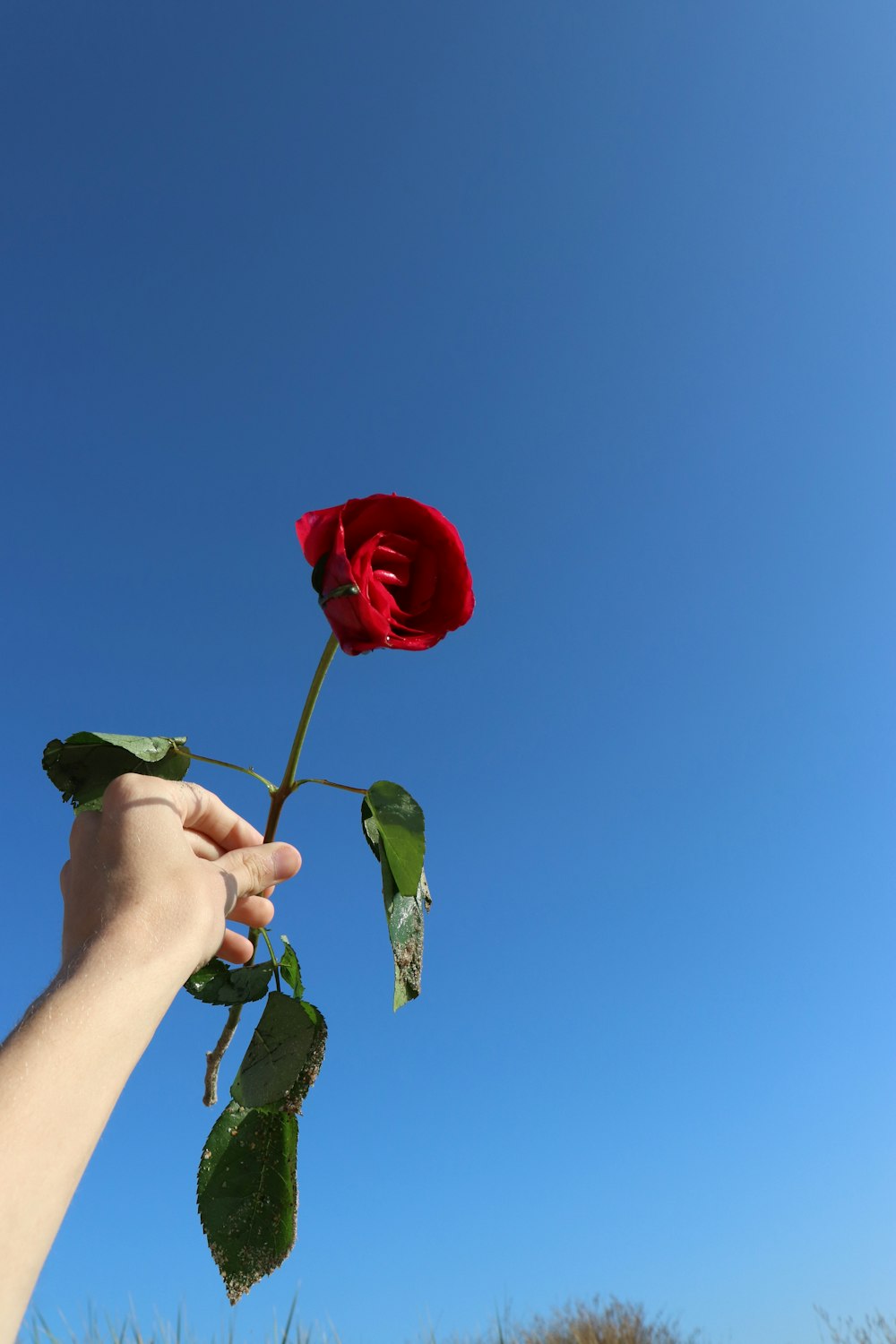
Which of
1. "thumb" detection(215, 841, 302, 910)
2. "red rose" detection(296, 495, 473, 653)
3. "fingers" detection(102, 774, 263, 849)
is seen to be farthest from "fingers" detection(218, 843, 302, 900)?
"red rose" detection(296, 495, 473, 653)

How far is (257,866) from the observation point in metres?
1.62

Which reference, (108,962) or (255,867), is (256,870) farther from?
(108,962)

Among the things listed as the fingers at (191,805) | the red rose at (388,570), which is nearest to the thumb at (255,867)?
the fingers at (191,805)

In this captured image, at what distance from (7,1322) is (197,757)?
3.38 ft

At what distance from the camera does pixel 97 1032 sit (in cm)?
112

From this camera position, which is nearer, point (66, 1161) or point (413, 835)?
point (66, 1161)

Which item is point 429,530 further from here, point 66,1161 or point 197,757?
point 66,1161

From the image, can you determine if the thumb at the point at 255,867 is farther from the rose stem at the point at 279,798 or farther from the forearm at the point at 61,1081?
the forearm at the point at 61,1081

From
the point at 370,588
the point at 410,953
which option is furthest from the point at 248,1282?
the point at 370,588

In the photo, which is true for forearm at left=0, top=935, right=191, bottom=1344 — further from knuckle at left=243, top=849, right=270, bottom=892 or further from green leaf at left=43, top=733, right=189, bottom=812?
green leaf at left=43, top=733, right=189, bottom=812

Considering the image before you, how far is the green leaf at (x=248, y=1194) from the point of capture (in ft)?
5.13

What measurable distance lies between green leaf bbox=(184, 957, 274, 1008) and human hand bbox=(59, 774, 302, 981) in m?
0.04

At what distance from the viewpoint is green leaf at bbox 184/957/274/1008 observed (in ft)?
5.42

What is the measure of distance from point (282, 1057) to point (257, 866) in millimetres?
386
